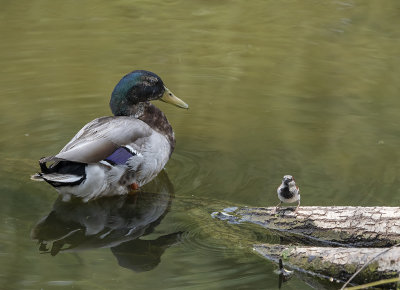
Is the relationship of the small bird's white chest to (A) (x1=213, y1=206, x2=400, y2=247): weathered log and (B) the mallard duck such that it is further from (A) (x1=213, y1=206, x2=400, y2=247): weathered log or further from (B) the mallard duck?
(B) the mallard duck

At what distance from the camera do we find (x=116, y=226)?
5789mm

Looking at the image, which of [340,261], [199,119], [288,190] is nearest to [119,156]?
[288,190]

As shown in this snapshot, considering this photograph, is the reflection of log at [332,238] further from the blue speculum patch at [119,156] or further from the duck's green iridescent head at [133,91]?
the duck's green iridescent head at [133,91]

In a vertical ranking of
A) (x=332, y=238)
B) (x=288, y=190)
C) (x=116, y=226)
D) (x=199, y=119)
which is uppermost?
(x=288, y=190)

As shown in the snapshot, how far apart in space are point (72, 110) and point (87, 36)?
292cm

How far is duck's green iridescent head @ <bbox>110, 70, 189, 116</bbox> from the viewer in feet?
22.3

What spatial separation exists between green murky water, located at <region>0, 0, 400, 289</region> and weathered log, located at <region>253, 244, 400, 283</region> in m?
0.13

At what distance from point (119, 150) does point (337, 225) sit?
2093 millimetres

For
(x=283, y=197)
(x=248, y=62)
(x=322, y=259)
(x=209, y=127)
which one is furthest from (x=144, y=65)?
(x=322, y=259)

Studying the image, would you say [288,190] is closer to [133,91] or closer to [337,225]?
[337,225]

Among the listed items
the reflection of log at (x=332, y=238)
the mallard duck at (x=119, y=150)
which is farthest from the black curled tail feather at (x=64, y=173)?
A: the reflection of log at (x=332, y=238)

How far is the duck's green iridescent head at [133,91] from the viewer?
6.80 metres

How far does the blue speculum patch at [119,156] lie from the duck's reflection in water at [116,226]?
14.6 inches

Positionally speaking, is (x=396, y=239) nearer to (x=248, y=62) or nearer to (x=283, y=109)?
(x=283, y=109)
